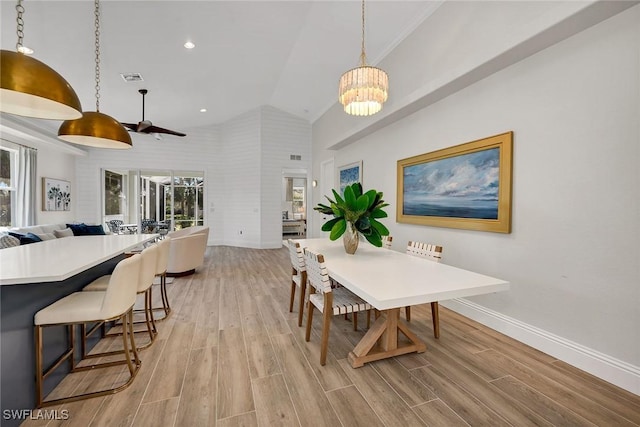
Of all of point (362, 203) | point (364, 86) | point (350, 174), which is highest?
point (364, 86)

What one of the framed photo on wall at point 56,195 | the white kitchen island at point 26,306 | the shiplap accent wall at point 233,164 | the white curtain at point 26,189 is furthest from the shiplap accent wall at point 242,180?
the white kitchen island at point 26,306

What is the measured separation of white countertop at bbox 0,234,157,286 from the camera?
4.31 feet

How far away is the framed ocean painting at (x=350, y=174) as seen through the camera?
514 centimetres

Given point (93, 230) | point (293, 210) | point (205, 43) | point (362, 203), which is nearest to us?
point (362, 203)

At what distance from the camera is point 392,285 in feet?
5.36

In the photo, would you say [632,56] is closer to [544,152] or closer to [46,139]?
[544,152]

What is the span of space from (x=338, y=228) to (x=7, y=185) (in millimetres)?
6773

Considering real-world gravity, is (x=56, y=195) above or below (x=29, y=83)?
below

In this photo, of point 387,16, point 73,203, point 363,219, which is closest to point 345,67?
point 387,16

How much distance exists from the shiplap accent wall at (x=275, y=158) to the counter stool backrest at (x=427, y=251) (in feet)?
16.6

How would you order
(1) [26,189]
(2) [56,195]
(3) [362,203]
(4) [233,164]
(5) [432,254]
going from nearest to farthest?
(3) [362,203] < (5) [432,254] < (1) [26,189] < (2) [56,195] < (4) [233,164]

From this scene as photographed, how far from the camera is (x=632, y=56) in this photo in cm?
174

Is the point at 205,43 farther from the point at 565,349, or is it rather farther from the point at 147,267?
the point at 565,349

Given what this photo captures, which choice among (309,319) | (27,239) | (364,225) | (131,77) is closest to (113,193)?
(27,239)
